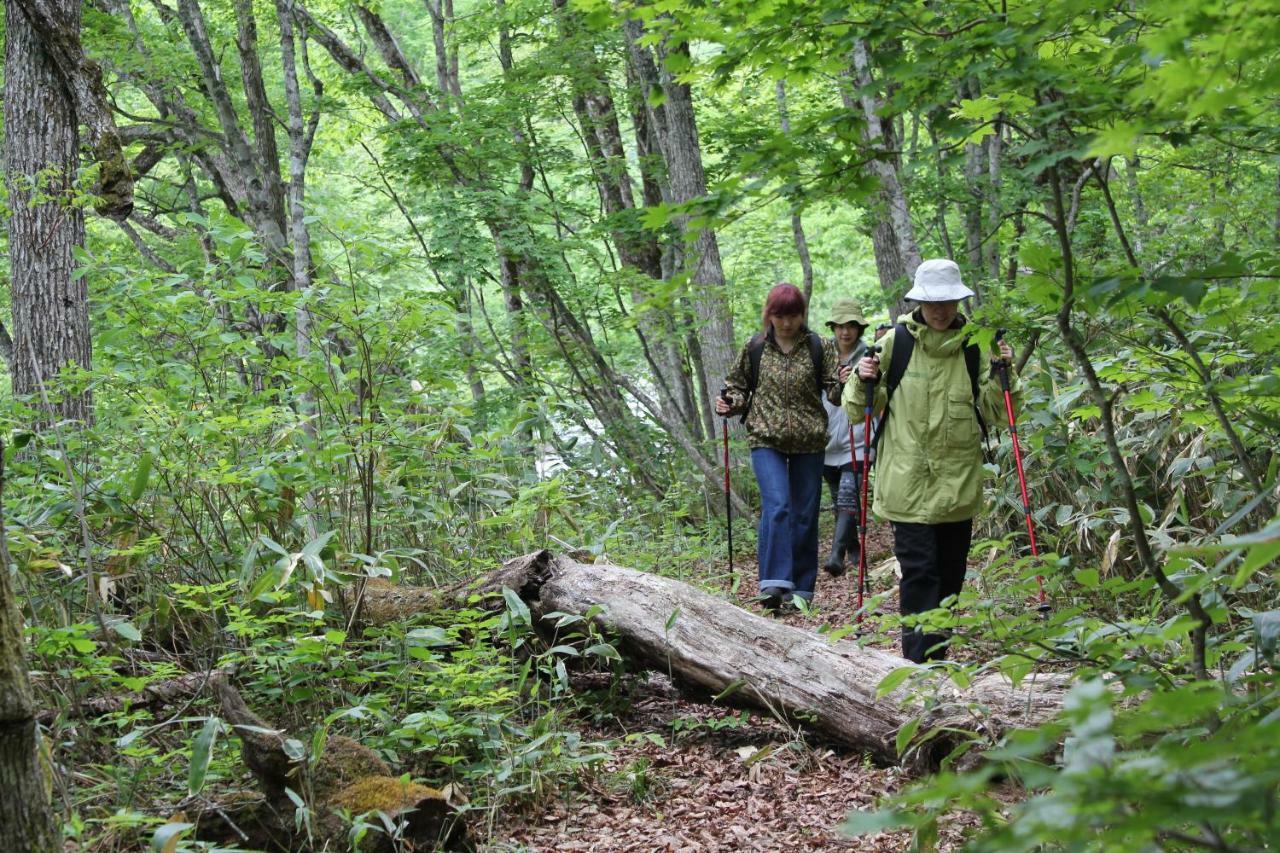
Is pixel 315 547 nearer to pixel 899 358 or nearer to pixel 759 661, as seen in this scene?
pixel 759 661

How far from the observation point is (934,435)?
197 inches

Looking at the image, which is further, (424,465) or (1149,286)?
(424,465)

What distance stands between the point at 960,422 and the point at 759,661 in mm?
1512

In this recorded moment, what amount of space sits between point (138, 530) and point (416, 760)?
1.82m

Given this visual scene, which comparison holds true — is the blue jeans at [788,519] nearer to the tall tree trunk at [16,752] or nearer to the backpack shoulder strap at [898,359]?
the backpack shoulder strap at [898,359]

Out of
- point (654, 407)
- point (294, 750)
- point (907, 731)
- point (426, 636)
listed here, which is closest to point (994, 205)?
point (654, 407)

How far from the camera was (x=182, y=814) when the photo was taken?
10.4 ft

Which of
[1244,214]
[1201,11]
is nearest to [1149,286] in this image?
[1201,11]

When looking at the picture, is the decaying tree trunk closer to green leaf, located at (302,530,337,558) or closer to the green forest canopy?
the green forest canopy

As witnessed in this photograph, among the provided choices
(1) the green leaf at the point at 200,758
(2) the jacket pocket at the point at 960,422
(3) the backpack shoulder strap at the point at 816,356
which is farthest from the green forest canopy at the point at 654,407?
(3) the backpack shoulder strap at the point at 816,356

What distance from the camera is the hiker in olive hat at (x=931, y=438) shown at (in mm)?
4930

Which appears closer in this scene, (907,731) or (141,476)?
(907,731)

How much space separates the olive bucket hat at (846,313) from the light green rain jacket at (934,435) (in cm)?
229

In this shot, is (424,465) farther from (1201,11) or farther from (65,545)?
(1201,11)
